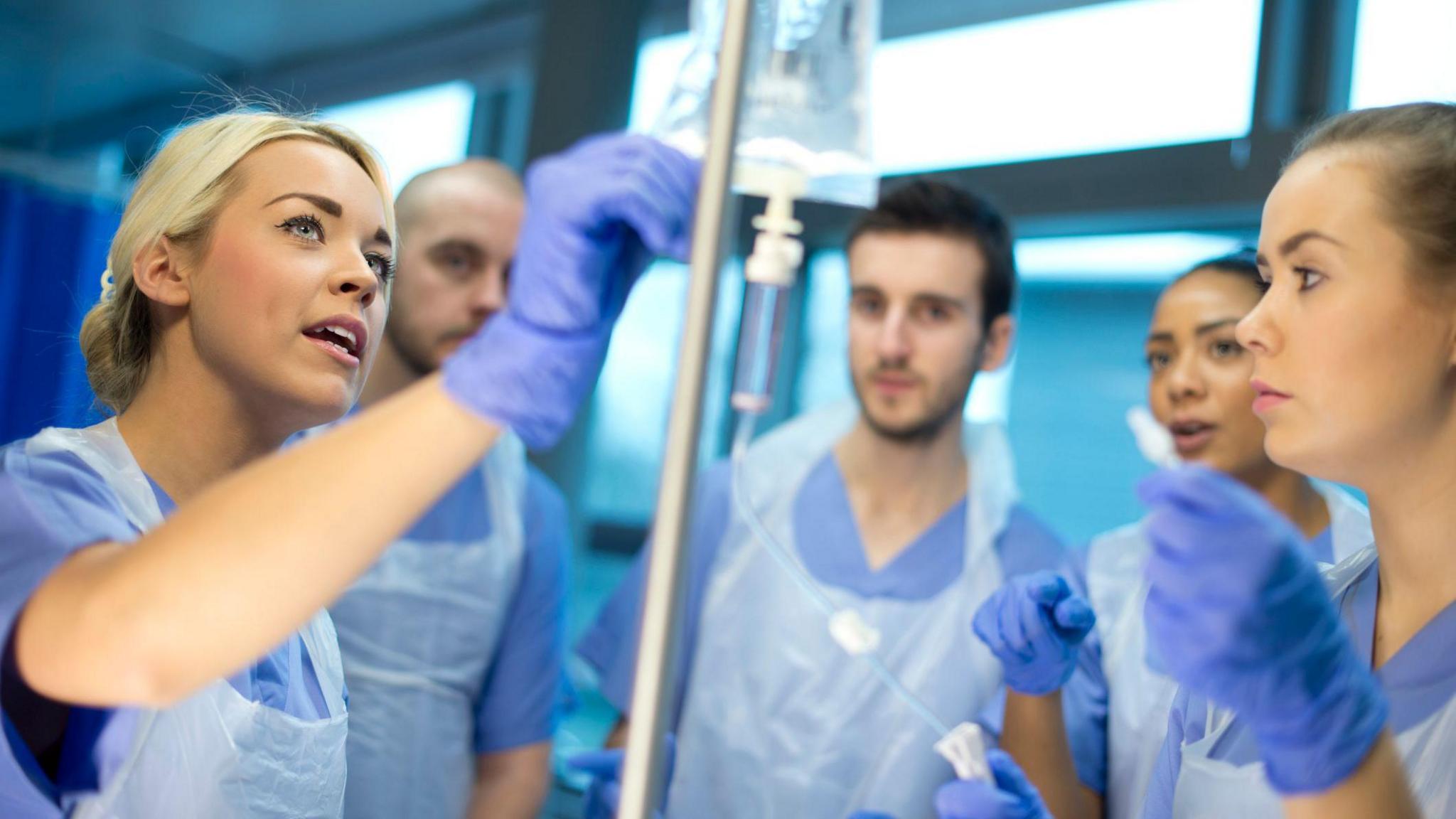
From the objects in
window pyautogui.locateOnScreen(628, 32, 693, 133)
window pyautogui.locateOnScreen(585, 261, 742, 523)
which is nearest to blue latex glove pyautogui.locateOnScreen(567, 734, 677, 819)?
window pyautogui.locateOnScreen(585, 261, 742, 523)

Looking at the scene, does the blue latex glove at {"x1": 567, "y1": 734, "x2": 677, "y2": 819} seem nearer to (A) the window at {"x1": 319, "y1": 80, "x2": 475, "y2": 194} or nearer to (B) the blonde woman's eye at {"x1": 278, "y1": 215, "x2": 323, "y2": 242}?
(B) the blonde woman's eye at {"x1": 278, "y1": 215, "x2": 323, "y2": 242}

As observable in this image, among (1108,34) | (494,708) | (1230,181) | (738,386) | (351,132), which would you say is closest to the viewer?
(738,386)

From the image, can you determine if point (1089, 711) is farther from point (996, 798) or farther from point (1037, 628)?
point (996, 798)

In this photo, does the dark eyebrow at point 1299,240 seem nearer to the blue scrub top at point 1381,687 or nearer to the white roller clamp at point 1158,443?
the blue scrub top at point 1381,687

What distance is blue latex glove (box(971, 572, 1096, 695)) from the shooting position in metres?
1.20

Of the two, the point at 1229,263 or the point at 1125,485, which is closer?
the point at 1229,263

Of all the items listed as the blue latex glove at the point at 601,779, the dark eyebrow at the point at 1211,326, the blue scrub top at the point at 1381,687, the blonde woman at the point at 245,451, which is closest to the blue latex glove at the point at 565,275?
the blonde woman at the point at 245,451

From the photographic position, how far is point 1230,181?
80.1 inches

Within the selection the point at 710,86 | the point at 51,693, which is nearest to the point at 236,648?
the point at 51,693

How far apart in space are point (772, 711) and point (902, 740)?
0.22 metres

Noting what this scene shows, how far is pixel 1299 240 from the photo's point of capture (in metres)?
0.90

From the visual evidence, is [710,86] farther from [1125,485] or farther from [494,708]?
[1125,485]

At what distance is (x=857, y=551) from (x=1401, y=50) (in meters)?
1.38

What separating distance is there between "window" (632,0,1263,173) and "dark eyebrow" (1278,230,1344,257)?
120cm
